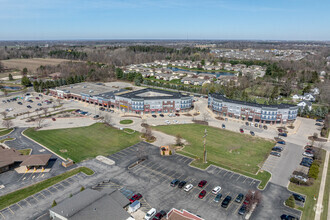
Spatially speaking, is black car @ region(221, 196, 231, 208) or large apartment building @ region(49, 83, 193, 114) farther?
large apartment building @ region(49, 83, 193, 114)

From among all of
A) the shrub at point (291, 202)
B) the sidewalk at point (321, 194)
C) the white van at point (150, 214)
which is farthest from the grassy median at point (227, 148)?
the white van at point (150, 214)

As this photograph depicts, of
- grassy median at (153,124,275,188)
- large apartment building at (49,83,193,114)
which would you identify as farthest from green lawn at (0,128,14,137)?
grassy median at (153,124,275,188)

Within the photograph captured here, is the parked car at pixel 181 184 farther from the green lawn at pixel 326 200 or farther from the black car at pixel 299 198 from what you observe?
the green lawn at pixel 326 200

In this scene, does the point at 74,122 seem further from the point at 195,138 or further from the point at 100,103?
the point at 195,138

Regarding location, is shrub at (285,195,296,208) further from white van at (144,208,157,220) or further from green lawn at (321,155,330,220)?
white van at (144,208,157,220)

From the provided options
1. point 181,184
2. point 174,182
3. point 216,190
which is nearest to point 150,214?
point 174,182

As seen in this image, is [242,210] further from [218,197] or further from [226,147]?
[226,147]
